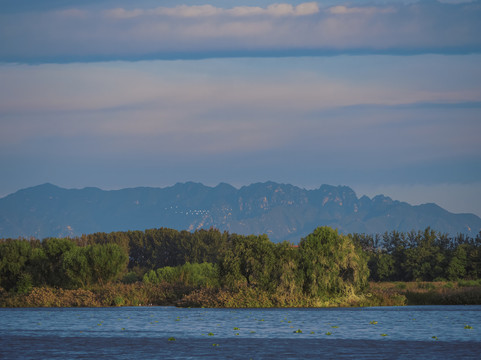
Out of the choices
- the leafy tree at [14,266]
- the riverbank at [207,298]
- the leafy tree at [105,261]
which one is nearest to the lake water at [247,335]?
the riverbank at [207,298]

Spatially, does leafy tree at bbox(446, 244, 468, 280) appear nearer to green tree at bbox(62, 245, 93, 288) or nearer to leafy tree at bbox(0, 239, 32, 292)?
green tree at bbox(62, 245, 93, 288)

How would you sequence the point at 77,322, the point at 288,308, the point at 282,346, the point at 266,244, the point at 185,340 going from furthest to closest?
the point at 266,244 < the point at 288,308 < the point at 77,322 < the point at 185,340 < the point at 282,346

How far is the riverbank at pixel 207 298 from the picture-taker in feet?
243

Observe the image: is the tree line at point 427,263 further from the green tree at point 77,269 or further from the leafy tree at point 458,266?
the green tree at point 77,269

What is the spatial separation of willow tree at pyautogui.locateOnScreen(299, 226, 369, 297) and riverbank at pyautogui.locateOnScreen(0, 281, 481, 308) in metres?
1.08

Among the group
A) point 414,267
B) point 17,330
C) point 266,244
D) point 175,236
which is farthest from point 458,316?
point 175,236

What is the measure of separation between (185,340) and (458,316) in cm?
2720

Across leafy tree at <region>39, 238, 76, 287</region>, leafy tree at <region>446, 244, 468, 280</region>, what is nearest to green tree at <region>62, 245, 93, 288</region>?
leafy tree at <region>39, 238, 76, 287</region>

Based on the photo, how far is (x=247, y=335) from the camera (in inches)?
1681

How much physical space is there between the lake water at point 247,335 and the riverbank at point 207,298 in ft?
31.4

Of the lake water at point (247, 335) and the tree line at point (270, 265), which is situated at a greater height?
the tree line at point (270, 265)

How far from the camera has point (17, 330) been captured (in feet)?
159

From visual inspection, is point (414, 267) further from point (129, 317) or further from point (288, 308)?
point (129, 317)

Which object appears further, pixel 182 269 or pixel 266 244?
pixel 182 269
